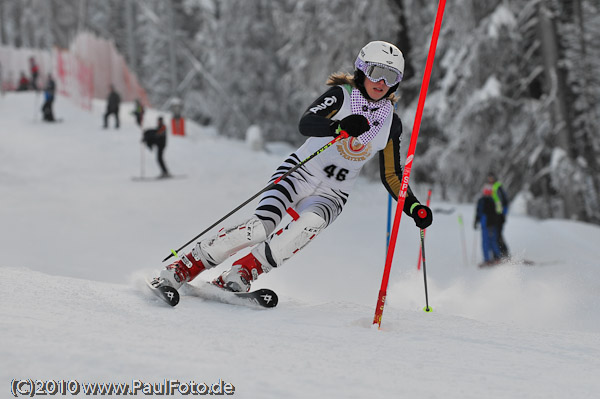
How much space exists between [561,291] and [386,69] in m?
4.70

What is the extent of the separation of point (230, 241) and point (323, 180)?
81 cm

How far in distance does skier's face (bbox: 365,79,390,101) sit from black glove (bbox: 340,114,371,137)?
395mm

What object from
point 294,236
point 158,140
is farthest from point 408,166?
point 158,140

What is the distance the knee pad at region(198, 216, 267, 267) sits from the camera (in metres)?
4.23

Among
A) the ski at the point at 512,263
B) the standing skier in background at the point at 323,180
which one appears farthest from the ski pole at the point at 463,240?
the standing skier in background at the point at 323,180

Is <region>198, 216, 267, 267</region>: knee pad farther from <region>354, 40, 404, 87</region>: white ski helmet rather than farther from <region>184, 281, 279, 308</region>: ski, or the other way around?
<region>354, 40, 404, 87</region>: white ski helmet

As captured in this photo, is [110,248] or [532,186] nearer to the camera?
[110,248]

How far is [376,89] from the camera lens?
14.1 ft

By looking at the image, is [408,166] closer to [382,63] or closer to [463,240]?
[382,63]

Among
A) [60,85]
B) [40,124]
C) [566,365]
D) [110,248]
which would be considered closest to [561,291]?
[566,365]

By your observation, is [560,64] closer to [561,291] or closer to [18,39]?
[561,291]

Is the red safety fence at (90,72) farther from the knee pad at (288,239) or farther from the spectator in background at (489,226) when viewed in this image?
the knee pad at (288,239)

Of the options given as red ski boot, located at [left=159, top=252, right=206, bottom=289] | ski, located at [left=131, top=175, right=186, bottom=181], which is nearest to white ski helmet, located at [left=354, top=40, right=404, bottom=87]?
red ski boot, located at [left=159, top=252, right=206, bottom=289]

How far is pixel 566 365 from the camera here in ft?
9.87
